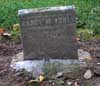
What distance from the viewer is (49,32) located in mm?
5625

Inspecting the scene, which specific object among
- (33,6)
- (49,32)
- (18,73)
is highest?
(49,32)

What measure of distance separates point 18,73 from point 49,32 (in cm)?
69

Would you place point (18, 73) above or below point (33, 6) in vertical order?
below

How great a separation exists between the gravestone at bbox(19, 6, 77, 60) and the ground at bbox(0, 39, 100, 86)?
36cm

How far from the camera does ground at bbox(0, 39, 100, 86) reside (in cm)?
522

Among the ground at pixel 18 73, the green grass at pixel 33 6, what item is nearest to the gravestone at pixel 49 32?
the ground at pixel 18 73

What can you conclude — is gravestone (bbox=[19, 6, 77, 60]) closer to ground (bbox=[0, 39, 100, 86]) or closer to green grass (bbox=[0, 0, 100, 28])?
ground (bbox=[0, 39, 100, 86])

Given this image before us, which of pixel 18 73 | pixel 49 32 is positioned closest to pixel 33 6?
pixel 49 32

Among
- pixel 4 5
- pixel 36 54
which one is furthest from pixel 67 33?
pixel 4 5

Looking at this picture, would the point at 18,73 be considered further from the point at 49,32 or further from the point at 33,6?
the point at 33,6

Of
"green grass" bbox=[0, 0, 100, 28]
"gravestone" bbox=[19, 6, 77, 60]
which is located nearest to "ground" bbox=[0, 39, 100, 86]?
"gravestone" bbox=[19, 6, 77, 60]

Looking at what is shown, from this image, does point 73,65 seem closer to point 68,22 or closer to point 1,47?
point 68,22

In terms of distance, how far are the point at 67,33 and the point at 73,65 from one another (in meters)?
0.44

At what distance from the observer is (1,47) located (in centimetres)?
669
